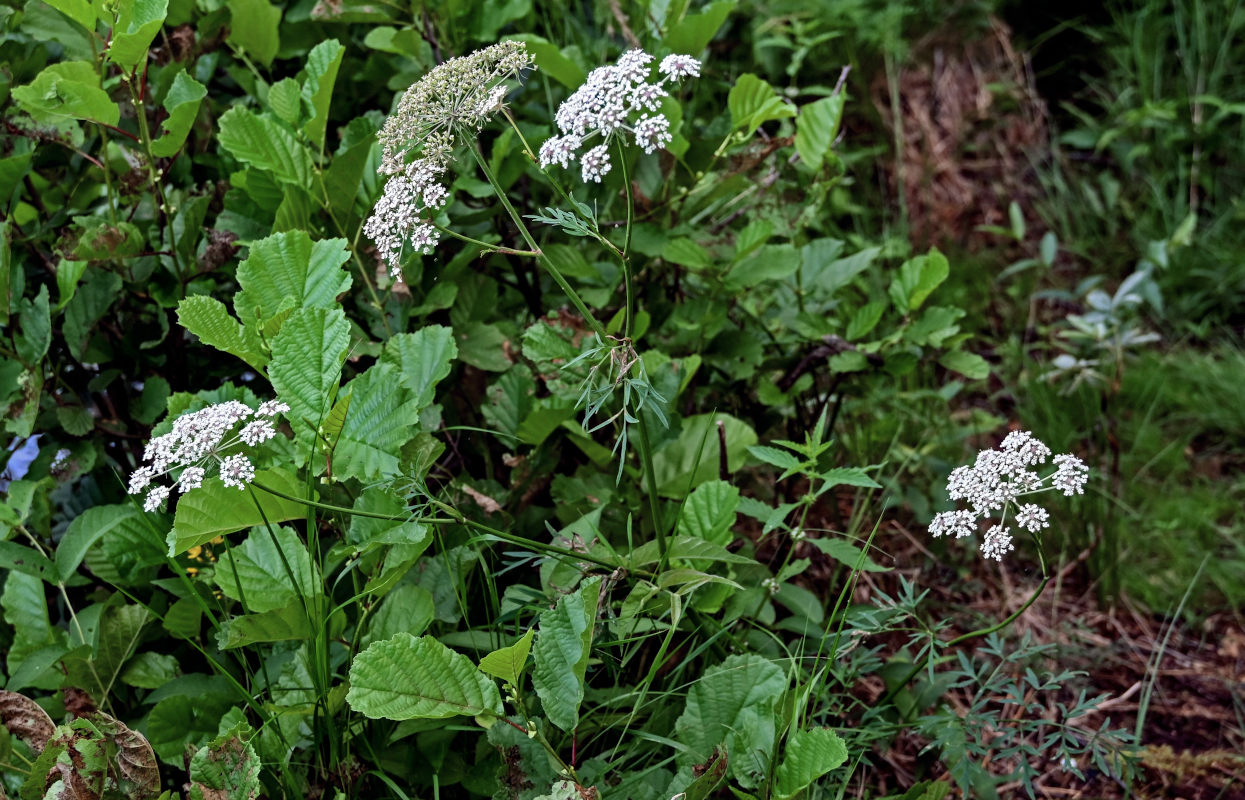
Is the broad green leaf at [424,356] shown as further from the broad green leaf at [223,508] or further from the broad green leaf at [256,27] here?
the broad green leaf at [256,27]

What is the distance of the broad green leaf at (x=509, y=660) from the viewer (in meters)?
1.13

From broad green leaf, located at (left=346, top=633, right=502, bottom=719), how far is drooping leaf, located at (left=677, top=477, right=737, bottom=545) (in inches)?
16.3

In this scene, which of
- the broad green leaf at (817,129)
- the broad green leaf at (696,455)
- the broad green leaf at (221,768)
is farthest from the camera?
the broad green leaf at (817,129)

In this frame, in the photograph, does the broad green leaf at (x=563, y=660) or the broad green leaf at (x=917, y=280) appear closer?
the broad green leaf at (x=563, y=660)

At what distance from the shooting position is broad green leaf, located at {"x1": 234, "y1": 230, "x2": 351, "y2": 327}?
139 cm

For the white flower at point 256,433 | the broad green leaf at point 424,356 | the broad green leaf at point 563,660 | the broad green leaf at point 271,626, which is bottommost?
the broad green leaf at point 563,660

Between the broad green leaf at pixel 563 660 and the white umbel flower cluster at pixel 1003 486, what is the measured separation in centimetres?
42

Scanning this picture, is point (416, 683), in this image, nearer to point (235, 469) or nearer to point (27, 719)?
point (235, 469)

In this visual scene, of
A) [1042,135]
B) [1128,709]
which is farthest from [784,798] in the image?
[1042,135]

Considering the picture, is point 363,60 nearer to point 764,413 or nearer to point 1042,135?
point 764,413

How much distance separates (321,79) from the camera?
152cm

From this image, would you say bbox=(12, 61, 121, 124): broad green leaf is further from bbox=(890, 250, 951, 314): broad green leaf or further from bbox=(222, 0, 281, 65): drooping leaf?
bbox=(890, 250, 951, 314): broad green leaf

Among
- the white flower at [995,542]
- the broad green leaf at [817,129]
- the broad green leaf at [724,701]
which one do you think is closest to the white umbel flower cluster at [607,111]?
the white flower at [995,542]

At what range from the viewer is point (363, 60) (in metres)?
2.24
